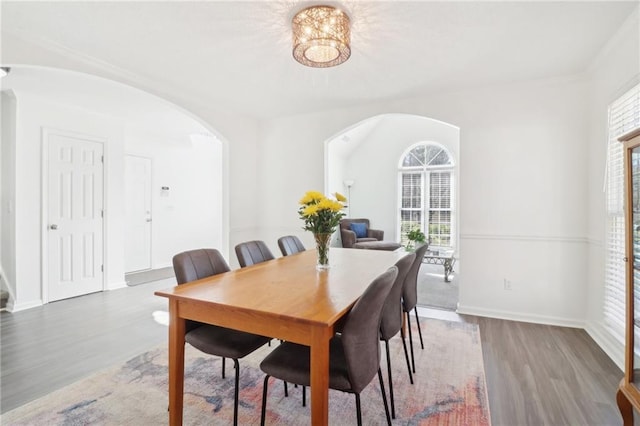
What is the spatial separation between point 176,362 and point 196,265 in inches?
23.9

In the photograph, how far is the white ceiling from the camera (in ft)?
6.56

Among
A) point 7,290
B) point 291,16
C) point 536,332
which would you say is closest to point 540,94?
point 536,332

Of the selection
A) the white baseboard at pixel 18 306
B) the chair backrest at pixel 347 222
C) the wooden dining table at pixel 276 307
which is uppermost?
the chair backrest at pixel 347 222

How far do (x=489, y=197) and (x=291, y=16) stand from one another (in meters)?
2.71

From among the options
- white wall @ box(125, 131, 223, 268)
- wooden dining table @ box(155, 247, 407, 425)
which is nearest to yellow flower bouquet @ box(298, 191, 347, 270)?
wooden dining table @ box(155, 247, 407, 425)

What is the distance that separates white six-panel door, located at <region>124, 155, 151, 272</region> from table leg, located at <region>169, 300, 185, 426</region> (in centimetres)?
457

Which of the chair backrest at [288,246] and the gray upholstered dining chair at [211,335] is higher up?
the chair backrest at [288,246]

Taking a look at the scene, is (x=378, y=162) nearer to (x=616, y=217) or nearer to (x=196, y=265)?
(x=616, y=217)

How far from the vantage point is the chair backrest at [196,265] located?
75.4 inches

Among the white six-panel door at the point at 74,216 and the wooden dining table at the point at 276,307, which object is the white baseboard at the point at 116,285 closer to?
the white six-panel door at the point at 74,216

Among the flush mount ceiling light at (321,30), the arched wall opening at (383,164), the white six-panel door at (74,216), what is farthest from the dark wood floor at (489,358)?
the arched wall opening at (383,164)

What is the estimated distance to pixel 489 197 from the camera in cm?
340

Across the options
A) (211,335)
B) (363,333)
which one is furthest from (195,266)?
(363,333)

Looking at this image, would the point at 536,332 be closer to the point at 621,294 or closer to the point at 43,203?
the point at 621,294
